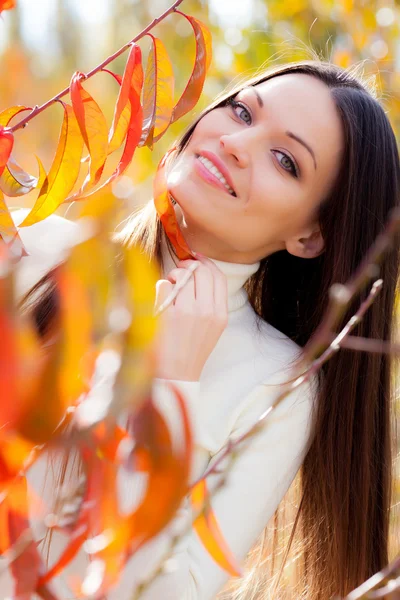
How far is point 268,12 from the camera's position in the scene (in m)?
2.62

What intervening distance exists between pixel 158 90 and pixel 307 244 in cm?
58

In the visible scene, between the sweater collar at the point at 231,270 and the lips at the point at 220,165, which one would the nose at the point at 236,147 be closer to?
the lips at the point at 220,165

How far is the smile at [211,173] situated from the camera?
1.09m

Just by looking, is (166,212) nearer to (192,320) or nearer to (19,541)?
(192,320)

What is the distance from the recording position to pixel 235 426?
1215mm

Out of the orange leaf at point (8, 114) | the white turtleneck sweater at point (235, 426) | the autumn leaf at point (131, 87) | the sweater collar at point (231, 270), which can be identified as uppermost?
the orange leaf at point (8, 114)

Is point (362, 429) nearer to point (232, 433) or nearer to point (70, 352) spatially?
point (232, 433)

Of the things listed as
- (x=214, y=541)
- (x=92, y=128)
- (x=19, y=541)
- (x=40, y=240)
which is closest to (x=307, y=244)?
(x=40, y=240)

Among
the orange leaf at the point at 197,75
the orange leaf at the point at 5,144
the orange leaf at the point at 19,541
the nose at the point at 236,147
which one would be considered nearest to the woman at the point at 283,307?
the nose at the point at 236,147

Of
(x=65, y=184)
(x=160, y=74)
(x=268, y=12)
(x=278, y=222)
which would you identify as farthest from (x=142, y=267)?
(x=268, y=12)

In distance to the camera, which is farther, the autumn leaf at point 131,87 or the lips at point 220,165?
the lips at point 220,165

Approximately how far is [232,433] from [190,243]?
304mm

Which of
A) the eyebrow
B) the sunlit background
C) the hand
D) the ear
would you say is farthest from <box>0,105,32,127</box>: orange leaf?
the sunlit background

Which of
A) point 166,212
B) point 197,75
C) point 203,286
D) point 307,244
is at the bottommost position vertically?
point 307,244
